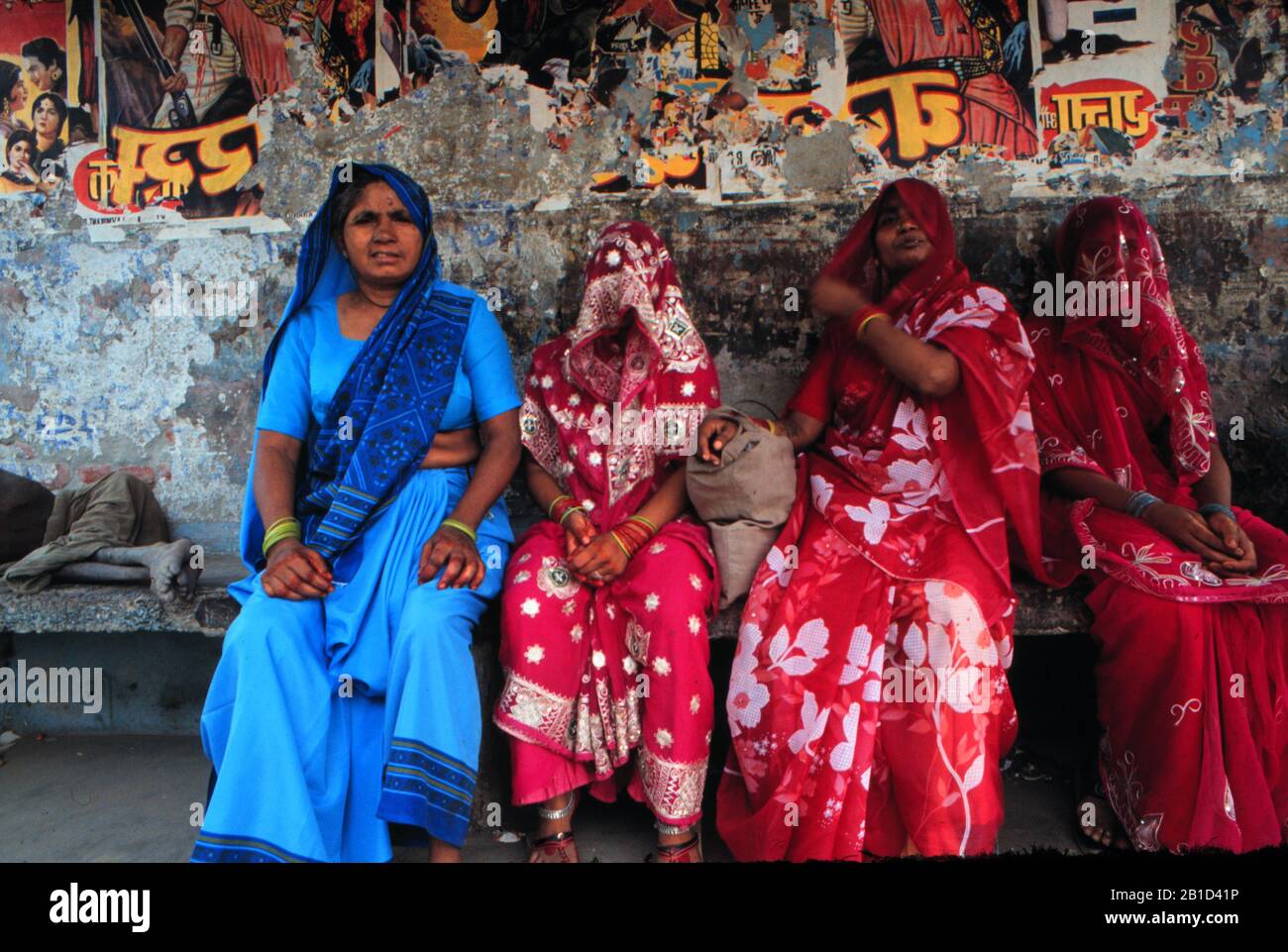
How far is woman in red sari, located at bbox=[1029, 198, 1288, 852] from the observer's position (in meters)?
2.54

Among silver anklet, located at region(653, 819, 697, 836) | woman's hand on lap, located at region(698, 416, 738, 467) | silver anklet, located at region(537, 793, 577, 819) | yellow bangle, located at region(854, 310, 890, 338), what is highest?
yellow bangle, located at region(854, 310, 890, 338)

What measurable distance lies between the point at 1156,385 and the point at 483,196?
103 inches

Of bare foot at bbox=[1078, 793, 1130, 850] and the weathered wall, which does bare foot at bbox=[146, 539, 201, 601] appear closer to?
the weathered wall

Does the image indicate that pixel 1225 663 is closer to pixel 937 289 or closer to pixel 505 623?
pixel 937 289

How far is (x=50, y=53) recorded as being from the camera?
13.0 feet

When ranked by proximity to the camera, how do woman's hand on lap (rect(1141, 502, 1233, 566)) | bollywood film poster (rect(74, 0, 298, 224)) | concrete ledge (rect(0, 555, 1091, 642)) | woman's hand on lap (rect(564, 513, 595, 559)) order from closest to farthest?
woman's hand on lap (rect(1141, 502, 1233, 566)) < woman's hand on lap (rect(564, 513, 595, 559)) < concrete ledge (rect(0, 555, 1091, 642)) < bollywood film poster (rect(74, 0, 298, 224))

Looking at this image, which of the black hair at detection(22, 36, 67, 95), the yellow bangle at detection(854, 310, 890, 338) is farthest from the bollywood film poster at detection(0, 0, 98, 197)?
the yellow bangle at detection(854, 310, 890, 338)

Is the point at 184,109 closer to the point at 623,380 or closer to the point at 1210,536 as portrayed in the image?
the point at 623,380

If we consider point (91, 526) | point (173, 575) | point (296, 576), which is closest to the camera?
point (296, 576)

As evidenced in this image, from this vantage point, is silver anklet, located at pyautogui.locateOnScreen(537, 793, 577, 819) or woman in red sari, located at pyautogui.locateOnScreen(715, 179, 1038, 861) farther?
silver anklet, located at pyautogui.locateOnScreen(537, 793, 577, 819)

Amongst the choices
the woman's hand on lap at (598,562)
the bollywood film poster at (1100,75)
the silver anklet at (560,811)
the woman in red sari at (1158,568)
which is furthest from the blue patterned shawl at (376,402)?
the bollywood film poster at (1100,75)

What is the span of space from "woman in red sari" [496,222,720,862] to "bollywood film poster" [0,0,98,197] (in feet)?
7.97

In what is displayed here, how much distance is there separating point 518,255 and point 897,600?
2163mm

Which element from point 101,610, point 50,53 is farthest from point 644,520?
point 50,53
